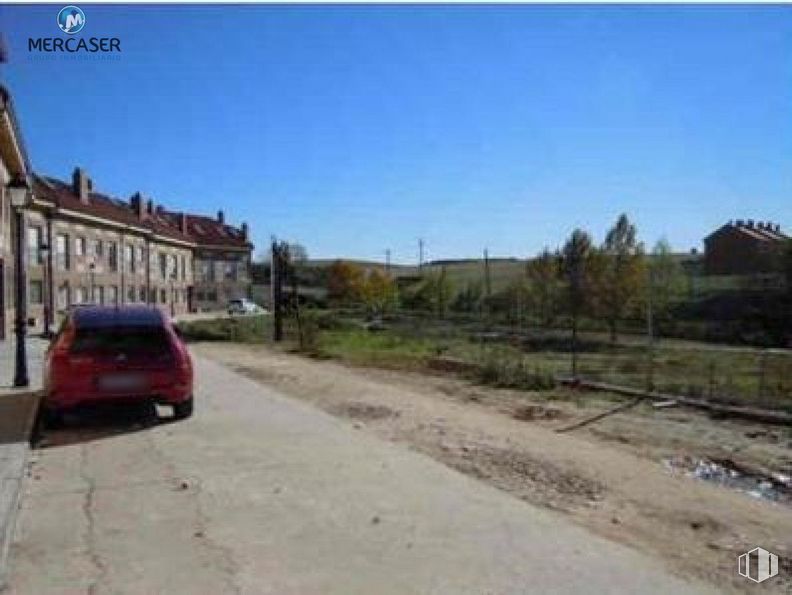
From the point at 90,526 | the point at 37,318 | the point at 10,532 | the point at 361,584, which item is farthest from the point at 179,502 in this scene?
the point at 37,318

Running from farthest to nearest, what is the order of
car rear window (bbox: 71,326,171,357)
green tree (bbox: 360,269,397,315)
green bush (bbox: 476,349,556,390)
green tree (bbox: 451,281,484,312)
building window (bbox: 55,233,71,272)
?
1. green tree (bbox: 360,269,397,315)
2. building window (bbox: 55,233,71,272)
3. green tree (bbox: 451,281,484,312)
4. green bush (bbox: 476,349,556,390)
5. car rear window (bbox: 71,326,171,357)

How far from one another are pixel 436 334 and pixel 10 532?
2631 centimetres

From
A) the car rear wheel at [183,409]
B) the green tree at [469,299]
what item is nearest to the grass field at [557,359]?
the car rear wheel at [183,409]

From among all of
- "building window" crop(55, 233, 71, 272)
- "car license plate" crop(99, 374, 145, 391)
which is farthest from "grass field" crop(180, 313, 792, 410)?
"building window" crop(55, 233, 71, 272)

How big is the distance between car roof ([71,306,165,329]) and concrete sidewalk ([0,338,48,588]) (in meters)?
1.40

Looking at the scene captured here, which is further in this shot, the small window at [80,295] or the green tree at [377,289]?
the small window at [80,295]

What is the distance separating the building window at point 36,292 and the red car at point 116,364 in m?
45.4

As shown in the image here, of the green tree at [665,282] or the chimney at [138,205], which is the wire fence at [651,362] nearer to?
the green tree at [665,282]

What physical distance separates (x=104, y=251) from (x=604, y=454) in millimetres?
61662

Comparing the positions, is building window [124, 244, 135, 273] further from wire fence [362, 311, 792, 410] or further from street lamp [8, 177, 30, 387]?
street lamp [8, 177, 30, 387]

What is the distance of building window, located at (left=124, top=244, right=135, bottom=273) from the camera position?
2916 inches

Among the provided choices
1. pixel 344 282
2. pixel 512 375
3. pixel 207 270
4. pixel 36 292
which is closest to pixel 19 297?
pixel 512 375

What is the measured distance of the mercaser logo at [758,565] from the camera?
6184 mm

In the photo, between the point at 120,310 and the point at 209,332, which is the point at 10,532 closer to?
the point at 120,310
